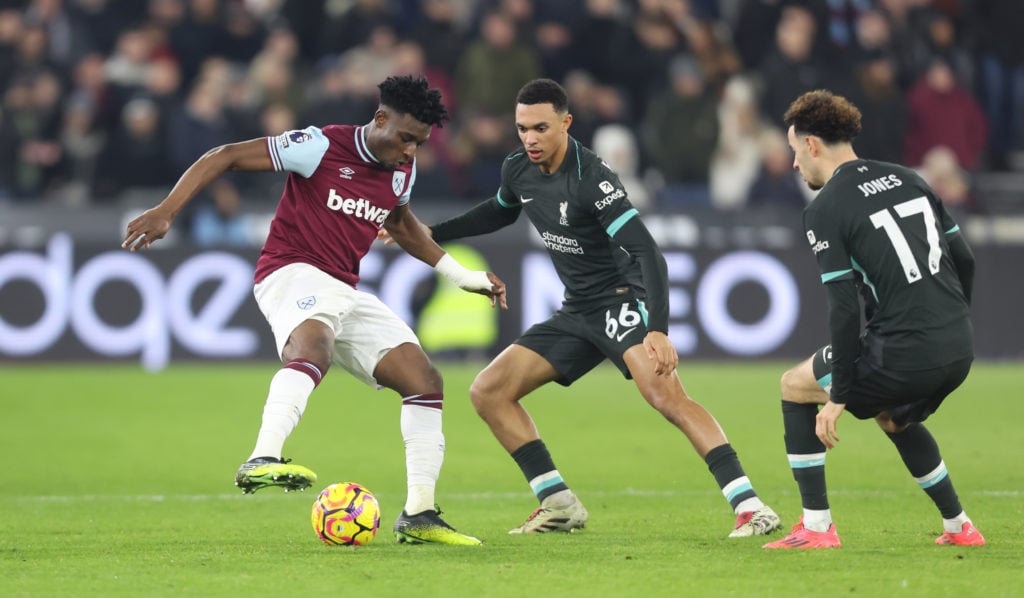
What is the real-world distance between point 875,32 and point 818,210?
42.3 ft

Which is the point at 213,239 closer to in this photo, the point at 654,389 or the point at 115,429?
the point at 115,429

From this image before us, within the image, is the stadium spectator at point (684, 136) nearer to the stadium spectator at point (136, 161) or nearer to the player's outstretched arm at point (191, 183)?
the stadium spectator at point (136, 161)

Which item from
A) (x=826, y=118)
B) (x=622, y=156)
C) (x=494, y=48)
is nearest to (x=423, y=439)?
(x=826, y=118)

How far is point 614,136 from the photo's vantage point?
56.0 feet

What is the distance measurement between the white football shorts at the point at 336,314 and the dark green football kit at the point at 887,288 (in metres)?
2.12

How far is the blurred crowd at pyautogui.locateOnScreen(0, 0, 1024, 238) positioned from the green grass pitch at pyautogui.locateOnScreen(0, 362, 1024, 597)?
2.74m

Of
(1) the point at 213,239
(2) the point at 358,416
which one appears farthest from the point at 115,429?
(1) the point at 213,239

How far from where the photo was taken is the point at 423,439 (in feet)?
24.1

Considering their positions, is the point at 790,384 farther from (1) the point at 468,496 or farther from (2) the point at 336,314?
(1) the point at 468,496

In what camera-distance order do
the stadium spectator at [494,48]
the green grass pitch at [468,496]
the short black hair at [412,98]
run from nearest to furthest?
the green grass pitch at [468,496]
the short black hair at [412,98]
the stadium spectator at [494,48]

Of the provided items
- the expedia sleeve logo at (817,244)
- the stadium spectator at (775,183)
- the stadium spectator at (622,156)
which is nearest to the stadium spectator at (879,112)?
the stadium spectator at (775,183)

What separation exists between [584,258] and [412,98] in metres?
1.20

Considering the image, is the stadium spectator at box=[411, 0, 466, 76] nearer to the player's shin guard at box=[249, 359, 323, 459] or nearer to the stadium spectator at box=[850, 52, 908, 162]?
the stadium spectator at box=[850, 52, 908, 162]

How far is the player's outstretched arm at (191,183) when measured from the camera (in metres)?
6.63
